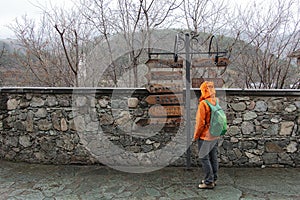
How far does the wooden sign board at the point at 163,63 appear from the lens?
3.20 meters

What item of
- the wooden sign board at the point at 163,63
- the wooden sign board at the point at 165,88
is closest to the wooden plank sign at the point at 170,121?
the wooden sign board at the point at 165,88

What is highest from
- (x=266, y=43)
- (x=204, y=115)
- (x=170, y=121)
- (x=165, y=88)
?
(x=266, y=43)

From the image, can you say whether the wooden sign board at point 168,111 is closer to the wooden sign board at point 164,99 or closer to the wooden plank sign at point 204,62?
the wooden sign board at point 164,99

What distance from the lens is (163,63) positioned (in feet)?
10.5

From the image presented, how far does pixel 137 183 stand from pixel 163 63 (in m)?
1.49

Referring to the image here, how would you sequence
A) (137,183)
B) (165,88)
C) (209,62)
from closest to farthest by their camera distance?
1. (137,183)
2. (209,62)
3. (165,88)

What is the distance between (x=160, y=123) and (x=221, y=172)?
39.4 inches

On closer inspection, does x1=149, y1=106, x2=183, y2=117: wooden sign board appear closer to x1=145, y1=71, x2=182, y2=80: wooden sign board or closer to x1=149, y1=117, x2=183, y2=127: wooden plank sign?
x1=149, y1=117, x2=183, y2=127: wooden plank sign

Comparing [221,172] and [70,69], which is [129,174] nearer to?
[221,172]

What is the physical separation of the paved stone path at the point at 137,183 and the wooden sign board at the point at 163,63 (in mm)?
1371

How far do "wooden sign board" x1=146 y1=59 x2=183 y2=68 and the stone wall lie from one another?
1.31 feet

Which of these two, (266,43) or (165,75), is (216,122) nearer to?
(165,75)

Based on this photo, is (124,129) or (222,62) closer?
(222,62)

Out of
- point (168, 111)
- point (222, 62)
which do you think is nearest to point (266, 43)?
point (222, 62)
